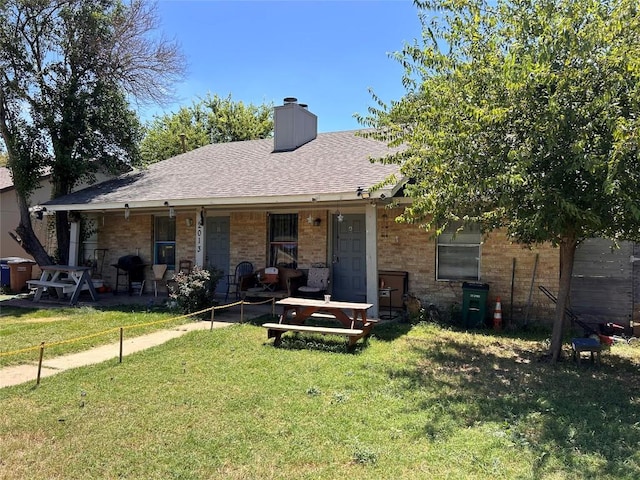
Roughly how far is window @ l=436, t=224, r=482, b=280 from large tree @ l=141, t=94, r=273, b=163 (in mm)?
22448

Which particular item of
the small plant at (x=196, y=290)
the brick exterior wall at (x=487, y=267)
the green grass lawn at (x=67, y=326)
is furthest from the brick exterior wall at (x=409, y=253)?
the green grass lawn at (x=67, y=326)

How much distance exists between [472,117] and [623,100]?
1.59 metres

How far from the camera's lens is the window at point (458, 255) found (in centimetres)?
973

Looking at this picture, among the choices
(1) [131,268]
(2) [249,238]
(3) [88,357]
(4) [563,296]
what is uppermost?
(2) [249,238]

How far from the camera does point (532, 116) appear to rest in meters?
5.46

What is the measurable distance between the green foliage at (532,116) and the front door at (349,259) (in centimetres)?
435

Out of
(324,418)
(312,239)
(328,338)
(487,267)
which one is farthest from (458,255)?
(324,418)

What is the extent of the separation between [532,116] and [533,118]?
0.17 feet

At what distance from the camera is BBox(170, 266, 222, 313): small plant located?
935 cm

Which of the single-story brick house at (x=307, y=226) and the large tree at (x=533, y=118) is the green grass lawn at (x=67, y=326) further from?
the large tree at (x=533, y=118)

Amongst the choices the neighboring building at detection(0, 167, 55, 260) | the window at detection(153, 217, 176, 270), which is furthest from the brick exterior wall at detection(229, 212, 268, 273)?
the neighboring building at detection(0, 167, 55, 260)

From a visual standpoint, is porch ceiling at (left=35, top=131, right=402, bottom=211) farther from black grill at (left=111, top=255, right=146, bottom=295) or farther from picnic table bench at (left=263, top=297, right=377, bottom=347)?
picnic table bench at (left=263, top=297, right=377, bottom=347)

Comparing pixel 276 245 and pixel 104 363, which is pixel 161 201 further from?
pixel 104 363

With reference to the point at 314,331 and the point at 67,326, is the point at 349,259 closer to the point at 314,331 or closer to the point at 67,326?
the point at 314,331
